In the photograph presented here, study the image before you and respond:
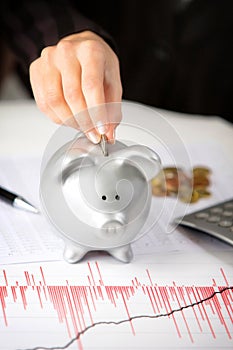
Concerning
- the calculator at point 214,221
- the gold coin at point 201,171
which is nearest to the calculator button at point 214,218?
the calculator at point 214,221

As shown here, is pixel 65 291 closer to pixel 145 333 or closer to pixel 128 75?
pixel 145 333

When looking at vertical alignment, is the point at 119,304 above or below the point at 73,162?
below

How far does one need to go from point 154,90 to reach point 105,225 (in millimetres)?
618

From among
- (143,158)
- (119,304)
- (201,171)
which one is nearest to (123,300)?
(119,304)

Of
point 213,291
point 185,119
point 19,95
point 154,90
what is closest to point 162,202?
point 213,291

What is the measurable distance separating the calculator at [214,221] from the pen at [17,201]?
14cm

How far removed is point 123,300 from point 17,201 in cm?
16

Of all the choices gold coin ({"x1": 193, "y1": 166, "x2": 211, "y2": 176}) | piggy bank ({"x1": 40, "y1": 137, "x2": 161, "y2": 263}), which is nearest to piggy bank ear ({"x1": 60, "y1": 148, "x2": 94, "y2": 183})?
piggy bank ({"x1": 40, "y1": 137, "x2": 161, "y2": 263})

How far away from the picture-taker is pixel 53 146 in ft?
1.84

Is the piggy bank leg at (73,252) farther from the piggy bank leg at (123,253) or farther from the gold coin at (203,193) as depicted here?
the gold coin at (203,193)

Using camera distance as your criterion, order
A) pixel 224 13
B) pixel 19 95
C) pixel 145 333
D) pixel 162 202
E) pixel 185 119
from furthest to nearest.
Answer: pixel 19 95 → pixel 224 13 → pixel 185 119 → pixel 162 202 → pixel 145 333

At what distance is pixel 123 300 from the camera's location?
0.53 m

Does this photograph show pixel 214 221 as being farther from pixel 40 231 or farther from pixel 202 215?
pixel 40 231

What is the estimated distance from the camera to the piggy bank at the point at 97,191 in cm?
52
